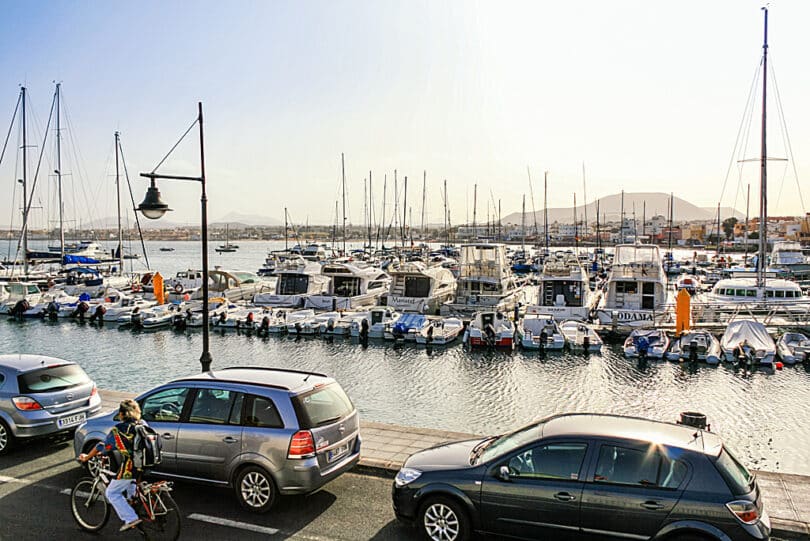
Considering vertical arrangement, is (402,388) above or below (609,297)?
below

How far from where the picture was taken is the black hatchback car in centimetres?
601

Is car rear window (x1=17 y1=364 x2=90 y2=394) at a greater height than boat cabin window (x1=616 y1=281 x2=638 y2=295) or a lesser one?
greater

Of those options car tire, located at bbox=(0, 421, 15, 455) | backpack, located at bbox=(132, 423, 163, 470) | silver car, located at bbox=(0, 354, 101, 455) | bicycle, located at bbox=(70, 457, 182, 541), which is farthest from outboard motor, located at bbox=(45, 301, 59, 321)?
backpack, located at bbox=(132, 423, 163, 470)

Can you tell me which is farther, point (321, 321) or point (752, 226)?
point (752, 226)

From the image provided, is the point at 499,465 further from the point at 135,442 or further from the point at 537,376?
the point at 537,376

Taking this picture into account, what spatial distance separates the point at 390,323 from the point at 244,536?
27.8m

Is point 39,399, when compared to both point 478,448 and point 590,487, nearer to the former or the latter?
point 478,448

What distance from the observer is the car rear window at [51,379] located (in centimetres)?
1030

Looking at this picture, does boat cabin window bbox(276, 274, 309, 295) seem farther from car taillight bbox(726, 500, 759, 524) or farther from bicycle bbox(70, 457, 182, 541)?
car taillight bbox(726, 500, 759, 524)

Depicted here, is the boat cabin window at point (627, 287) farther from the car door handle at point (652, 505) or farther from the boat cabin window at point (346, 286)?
the car door handle at point (652, 505)

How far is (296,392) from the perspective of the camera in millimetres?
8070

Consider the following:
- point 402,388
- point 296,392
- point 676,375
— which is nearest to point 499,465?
point 296,392

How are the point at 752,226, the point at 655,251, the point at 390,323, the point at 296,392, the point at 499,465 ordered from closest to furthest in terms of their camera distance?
the point at 499,465 < the point at 296,392 < the point at 390,323 < the point at 655,251 < the point at 752,226

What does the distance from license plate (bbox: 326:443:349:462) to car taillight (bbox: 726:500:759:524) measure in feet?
15.5
